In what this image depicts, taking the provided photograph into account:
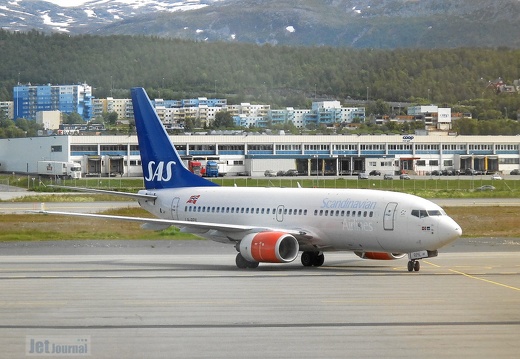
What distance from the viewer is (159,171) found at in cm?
4978

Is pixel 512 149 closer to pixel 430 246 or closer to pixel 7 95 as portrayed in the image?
pixel 430 246

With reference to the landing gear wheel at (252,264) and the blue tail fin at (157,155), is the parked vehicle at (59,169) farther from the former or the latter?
the landing gear wheel at (252,264)

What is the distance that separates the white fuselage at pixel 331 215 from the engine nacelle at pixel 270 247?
1.12 m

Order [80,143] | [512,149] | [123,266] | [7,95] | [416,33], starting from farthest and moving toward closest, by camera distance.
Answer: [7,95], [80,143], [512,149], [416,33], [123,266]

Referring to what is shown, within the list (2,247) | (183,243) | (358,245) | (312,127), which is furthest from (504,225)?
(312,127)

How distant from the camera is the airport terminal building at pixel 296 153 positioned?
132m

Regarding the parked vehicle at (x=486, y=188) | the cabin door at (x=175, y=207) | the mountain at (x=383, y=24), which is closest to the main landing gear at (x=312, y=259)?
the cabin door at (x=175, y=207)

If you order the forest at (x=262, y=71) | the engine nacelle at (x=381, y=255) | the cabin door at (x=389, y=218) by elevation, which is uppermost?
the forest at (x=262, y=71)

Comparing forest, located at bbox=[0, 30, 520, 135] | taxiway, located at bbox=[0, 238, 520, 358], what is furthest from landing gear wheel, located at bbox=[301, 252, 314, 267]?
forest, located at bbox=[0, 30, 520, 135]

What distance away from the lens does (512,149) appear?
126m

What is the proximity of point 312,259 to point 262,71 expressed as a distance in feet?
336

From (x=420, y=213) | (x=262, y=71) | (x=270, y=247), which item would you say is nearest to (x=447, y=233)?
(x=420, y=213)

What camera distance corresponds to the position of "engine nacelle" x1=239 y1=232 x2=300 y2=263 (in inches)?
1598

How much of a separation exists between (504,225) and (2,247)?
3193 centimetres
